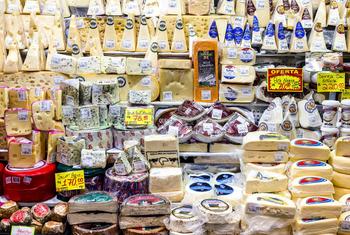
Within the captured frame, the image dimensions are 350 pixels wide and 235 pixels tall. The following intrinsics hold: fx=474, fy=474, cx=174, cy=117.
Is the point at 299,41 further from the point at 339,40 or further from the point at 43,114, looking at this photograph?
the point at 43,114

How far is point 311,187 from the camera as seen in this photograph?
303cm

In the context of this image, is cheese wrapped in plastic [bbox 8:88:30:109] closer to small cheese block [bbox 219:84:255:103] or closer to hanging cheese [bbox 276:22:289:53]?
small cheese block [bbox 219:84:255:103]

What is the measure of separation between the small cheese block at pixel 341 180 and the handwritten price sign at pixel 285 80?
2.85ft

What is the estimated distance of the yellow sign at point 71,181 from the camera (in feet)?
11.0

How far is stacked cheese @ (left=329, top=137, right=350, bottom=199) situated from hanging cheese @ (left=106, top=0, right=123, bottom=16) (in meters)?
2.20

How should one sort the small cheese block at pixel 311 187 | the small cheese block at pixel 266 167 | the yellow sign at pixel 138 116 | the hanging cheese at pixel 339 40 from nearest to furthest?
1. the small cheese block at pixel 311 187
2. the small cheese block at pixel 266 167
3. the yellow sign at pixel 138 116
4. the hanging cheese at pixel 339 40

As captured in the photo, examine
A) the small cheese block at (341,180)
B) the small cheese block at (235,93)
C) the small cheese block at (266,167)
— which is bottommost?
the small cheese block at (341,180)

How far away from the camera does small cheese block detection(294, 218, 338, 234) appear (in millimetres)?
2887

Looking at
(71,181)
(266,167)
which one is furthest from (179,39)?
(71,181)

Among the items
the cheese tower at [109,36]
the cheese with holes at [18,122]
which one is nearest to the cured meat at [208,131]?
the cheese tower at [109,36]

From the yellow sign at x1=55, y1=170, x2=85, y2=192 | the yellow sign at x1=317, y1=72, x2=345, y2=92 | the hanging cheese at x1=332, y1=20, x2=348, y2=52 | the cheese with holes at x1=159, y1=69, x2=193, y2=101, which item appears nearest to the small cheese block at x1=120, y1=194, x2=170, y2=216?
the yellow sign at x1=55, y1=170, x2=85, y2=192

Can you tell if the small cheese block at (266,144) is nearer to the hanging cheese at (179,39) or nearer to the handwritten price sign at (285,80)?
the handwritten price sign at (285,80)

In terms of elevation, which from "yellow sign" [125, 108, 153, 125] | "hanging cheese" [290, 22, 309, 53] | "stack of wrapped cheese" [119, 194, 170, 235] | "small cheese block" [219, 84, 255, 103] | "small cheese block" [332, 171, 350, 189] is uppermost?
"hanging cheese" [290, 22, 309, 53]

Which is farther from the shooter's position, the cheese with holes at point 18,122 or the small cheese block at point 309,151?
the cheese with holes at point 18,122
